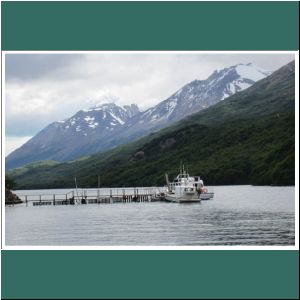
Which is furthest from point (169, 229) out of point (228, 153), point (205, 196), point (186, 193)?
point (228, 153)

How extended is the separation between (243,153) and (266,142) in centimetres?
613

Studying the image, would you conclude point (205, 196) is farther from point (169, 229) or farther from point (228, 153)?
point (228, 153)

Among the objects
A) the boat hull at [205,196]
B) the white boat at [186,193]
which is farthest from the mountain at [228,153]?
the white boat at [186,193]

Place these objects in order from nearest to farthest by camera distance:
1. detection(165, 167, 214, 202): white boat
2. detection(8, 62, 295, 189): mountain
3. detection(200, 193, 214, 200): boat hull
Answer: detection(165, 167, 214, 202): white boat → detection(200, 193, 214, 200): boat hull → detection(8, 62, 295, 189): mountain

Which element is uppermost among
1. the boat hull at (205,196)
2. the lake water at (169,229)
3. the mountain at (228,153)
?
the mountain at (228,153)

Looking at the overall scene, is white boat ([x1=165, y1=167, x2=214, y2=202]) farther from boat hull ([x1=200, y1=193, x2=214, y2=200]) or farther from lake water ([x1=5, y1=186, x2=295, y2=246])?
lake water ([x1=5, y1=186, x2=295, y2=246])

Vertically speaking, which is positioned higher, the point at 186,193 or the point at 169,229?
the point at 186,193

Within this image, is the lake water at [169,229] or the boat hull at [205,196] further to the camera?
the boat hull at [205,196]

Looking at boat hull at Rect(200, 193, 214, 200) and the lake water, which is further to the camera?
boat hull at Rect(200, 193, 214, 200)

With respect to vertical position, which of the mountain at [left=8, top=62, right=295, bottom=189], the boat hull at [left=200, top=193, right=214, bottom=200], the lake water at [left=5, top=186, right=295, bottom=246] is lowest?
the lake water at [left=5, top=186, right=295, bottom=246]

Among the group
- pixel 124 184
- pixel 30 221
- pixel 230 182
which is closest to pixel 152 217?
pixel 30 221

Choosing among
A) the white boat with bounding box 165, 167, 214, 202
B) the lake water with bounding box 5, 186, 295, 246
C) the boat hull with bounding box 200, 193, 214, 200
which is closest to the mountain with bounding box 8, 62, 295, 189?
the boat hull with bounding box 200, 193, 214, 200

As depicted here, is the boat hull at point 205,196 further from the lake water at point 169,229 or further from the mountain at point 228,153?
the lake water at point 169,229

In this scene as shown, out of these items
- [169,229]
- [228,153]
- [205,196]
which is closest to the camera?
[169,229]
